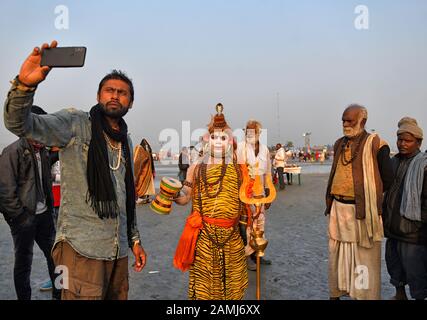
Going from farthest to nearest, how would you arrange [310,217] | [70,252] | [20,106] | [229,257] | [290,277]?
[310,217], [290,277], [229,257], [70,252], [20,106]

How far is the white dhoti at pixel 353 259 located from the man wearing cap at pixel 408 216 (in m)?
0.43

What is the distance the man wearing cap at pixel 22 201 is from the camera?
370 cm

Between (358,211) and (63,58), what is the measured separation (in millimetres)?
3083

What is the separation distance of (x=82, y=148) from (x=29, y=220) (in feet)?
6.46

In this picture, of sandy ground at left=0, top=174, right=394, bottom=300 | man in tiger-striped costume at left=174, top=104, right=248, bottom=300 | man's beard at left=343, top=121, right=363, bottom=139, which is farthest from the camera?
sandy ground at left=0, top=174, right=394, bottom=300

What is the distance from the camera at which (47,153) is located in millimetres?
4133

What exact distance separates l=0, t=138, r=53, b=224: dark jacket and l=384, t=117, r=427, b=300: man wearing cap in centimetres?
400

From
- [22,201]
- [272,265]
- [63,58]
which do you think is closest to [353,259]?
[272,265]

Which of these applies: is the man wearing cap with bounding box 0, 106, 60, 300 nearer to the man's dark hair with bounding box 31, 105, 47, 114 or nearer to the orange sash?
the man's dark hair with bounding box 31, 105, 47, 114

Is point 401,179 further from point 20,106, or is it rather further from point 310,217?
point 310,217

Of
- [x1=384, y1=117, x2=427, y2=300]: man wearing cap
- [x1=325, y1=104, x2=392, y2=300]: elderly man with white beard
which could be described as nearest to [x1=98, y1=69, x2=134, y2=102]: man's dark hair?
[x1=325, y1=104, x2=392, y2=300]: elderly man with white beard

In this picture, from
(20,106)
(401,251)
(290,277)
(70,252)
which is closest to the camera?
(20,106)

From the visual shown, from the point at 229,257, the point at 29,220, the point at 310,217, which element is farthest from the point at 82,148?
the point at 310,217

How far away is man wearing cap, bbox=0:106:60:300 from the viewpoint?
12.1 feet
